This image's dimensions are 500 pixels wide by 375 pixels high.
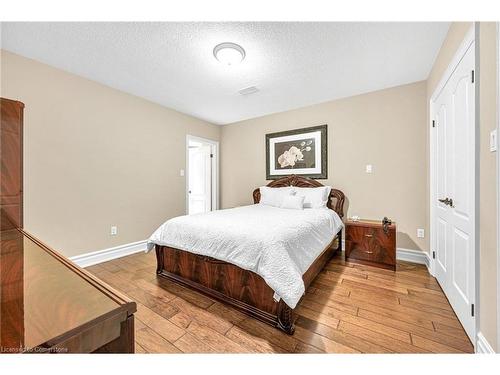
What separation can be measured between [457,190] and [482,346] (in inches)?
42.5

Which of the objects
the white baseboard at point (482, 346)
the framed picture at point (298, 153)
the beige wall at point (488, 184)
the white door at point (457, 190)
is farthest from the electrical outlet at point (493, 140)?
the framed picture at point (298, 153)

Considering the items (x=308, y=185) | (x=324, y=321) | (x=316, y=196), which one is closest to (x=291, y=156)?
(x=308, y=185)

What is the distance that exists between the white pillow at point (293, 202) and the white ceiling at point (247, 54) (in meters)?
1.57

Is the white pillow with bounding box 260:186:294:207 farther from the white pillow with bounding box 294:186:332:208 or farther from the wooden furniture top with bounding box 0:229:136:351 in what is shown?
the wooden furniture top with bounding box 0:229:136:351

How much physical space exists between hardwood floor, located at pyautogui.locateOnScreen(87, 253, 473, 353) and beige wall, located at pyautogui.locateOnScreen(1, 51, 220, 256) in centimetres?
92

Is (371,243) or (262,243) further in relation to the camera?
(371,243)

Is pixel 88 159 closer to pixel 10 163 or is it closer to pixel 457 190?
pixel 10 163

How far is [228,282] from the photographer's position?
6.00 ft

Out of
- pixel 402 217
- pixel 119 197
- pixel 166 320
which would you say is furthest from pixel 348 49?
pixel 119 197

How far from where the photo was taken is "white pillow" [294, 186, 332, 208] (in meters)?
3.11

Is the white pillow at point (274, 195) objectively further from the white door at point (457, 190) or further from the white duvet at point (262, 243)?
the white door at point (457, 190)

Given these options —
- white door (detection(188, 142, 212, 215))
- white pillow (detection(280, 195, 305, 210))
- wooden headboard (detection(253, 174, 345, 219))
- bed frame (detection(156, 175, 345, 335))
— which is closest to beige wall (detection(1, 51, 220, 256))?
white door (detection(188, 142, 212, 215))

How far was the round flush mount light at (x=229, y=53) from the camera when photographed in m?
2.00

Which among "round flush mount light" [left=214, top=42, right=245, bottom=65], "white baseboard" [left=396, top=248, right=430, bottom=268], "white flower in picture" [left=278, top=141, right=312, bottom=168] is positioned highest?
"round flush mount light" [left=214, top=42, right=245, bottom=65]
